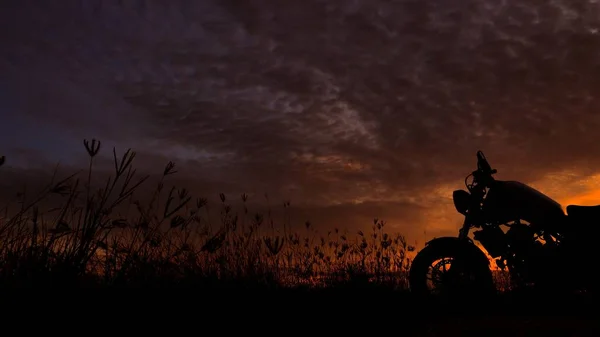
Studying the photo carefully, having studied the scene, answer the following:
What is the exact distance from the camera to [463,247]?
6.03 meters

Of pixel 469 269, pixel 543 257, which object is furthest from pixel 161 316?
pixel 543 257

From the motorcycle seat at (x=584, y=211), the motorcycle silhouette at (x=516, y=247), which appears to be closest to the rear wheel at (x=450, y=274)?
the motorcycle silhouette at (x=516, y=247)

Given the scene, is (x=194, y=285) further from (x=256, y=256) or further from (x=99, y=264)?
(x=256, y=256)

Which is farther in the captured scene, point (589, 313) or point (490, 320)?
point (589, 313)

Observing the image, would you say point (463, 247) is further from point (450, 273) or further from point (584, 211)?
point (584, 211)

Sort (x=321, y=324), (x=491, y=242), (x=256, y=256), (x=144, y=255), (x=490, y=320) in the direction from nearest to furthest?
(x=321, y=324) < (x=490, y=320) < (x=144, y=255) < (x=491, y=242) < (x=256, y=256)

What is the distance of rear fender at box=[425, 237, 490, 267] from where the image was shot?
19.5 ft

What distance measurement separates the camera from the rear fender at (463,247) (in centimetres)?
595

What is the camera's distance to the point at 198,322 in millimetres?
4164

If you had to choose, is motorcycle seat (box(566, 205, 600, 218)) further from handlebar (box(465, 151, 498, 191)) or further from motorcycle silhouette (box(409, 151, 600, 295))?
handlebar (box(465, 151, 498, 191))

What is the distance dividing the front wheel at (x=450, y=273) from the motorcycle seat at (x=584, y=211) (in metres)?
1.15

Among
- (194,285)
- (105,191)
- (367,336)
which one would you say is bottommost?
(367,336)

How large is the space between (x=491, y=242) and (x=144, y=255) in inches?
158

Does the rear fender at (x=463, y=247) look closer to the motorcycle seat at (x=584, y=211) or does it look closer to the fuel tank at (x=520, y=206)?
the fuel tank at (x=520, y=206)
